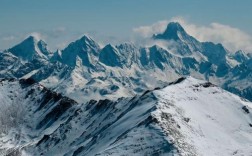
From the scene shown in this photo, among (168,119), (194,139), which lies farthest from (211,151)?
(168,119)

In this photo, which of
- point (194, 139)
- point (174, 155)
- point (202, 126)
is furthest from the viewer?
point (202, 126)

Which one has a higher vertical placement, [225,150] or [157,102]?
[157,102]

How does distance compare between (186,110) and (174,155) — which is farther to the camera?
(186,110)

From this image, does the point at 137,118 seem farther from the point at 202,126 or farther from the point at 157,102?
the point at 202,126

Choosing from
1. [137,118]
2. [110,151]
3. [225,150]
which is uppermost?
[137,118]

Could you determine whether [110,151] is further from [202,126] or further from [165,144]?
[202,126]

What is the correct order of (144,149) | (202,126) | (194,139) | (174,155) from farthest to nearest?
(202,126)
(194,139)
(144,149)
(174,155)

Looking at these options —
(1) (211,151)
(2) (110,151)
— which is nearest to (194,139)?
(1) (211,151)

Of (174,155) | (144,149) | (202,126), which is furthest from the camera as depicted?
(202,126)

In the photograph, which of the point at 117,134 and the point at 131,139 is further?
the point at 117,134
